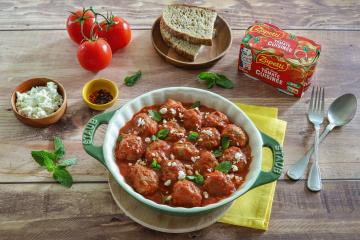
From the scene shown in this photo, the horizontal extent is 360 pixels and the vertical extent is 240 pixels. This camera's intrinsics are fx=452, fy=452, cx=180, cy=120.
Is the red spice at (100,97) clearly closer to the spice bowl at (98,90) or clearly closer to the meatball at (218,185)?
the spice bowl at (98,90)

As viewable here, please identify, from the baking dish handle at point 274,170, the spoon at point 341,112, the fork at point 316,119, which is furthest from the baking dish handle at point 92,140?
the spoon at point 341,112

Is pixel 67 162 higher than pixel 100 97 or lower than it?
lower

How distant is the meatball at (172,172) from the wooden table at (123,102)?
10.4 inches

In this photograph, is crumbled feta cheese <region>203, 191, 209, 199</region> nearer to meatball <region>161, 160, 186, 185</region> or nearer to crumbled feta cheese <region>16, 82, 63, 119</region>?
meatball <region>161, 160, 186, 185</region>

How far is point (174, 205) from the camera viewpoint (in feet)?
6.06

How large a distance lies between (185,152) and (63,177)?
1.96 feet

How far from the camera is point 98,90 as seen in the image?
247cm

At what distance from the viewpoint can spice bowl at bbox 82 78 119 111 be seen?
2373 mm

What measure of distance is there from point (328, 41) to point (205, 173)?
1.39 meters

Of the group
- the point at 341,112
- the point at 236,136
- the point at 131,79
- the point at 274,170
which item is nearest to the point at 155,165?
the point at 236,136

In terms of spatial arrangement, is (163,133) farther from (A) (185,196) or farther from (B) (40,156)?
(B) (40,156)

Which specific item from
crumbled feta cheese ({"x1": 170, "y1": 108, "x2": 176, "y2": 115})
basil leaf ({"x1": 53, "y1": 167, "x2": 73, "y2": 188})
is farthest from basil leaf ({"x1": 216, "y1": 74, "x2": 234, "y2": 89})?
basil leaf ({"x1": 53, "y1": 167, "x2": 73, "y2": 188})

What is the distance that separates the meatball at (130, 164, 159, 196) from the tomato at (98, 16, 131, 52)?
99 centimetres

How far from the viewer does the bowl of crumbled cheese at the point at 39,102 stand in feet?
7.43
